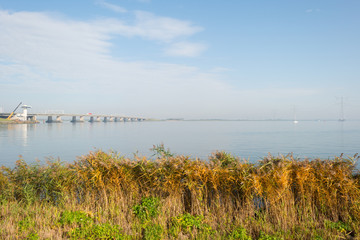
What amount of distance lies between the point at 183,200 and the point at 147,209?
0.94m

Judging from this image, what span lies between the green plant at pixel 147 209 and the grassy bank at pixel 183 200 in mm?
24

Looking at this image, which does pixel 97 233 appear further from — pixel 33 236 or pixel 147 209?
pixel 147 209

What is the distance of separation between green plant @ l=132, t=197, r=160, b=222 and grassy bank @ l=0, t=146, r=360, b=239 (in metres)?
0.02

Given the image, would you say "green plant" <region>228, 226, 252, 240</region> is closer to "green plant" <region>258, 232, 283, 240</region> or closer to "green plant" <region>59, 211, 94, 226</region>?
"green plant" <region>258, 232, 283, 240</region>

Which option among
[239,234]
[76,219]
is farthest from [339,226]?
[76,219]

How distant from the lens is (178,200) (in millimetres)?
6805

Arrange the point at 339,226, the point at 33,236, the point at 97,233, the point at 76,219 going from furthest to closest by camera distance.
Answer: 1. the point at 76,219
2. the point at 339,226
3. the point at 97,233
4. the point at 33,236

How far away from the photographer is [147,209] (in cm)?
652

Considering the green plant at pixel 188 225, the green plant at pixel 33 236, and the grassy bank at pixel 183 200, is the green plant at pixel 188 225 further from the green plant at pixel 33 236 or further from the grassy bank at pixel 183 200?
the green plant at pixel 33 236


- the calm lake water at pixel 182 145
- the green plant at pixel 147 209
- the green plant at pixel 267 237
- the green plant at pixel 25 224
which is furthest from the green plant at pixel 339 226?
the green plant at pixel 25 224

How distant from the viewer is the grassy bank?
19.0 feet

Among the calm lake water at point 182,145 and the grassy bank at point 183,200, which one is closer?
the grassy bank at point 183,200

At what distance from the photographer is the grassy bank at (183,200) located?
5781mm

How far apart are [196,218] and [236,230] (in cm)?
92
